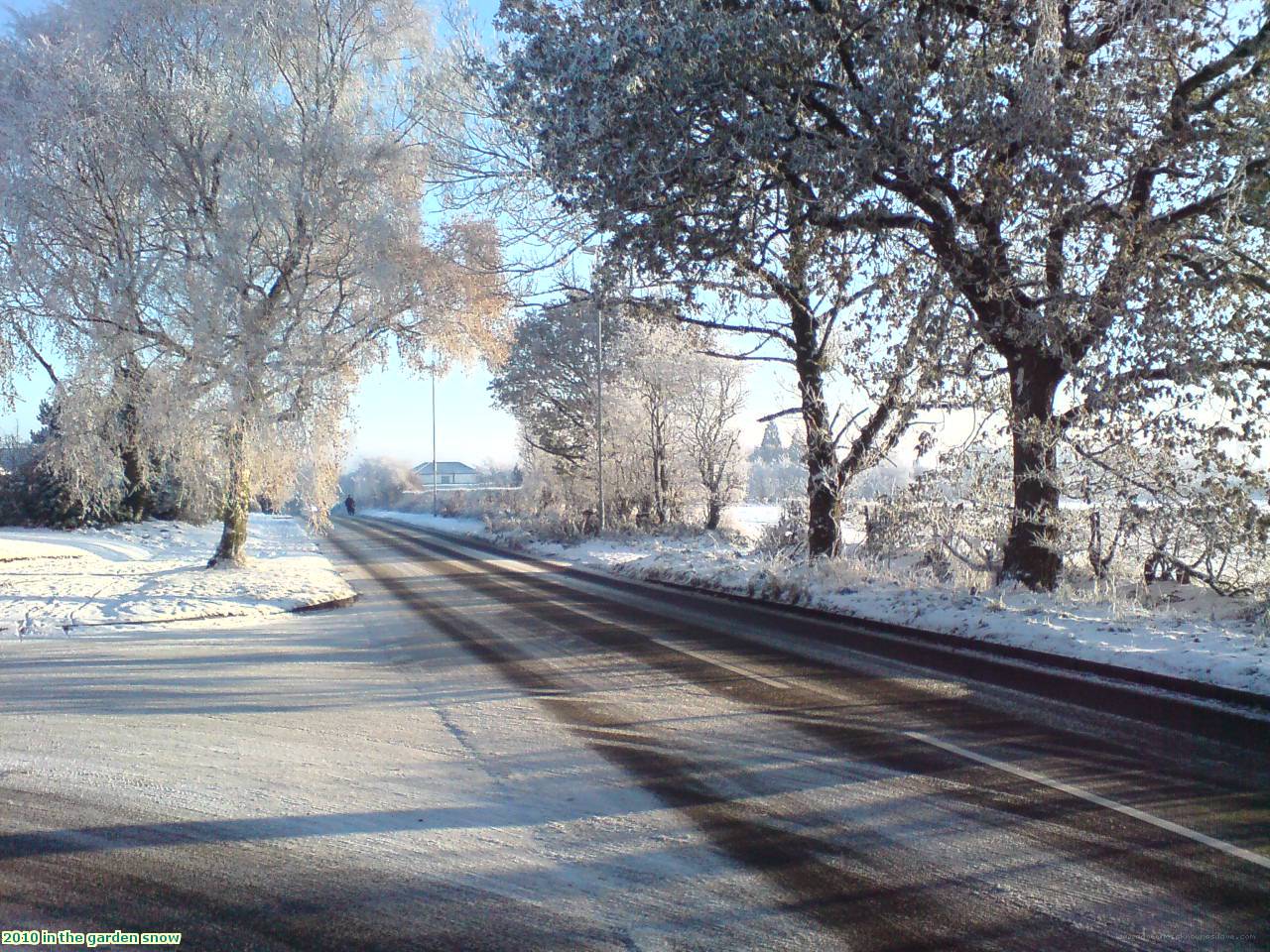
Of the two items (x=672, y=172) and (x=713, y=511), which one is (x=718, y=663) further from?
(x=713, y=511)

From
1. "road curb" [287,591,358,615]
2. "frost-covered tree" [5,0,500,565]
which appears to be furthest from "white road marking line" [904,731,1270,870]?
"frost-covered tree" [5,0,500,565]

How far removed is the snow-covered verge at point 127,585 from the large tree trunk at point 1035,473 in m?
11.4

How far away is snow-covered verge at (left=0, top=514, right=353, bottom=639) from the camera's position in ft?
40.3

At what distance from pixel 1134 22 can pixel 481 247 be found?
11.7 m

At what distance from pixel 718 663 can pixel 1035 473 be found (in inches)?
210

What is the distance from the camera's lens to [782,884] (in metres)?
4.00

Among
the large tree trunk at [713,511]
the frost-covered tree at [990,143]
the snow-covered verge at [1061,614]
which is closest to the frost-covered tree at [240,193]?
the frost-covered tree at [990,143]

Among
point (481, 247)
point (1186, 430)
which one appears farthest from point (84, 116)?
point (1186, 430)

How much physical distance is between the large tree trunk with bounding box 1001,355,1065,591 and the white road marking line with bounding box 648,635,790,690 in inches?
192

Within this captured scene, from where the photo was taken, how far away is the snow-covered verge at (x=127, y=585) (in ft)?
40.3

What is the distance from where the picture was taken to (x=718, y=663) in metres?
9.09

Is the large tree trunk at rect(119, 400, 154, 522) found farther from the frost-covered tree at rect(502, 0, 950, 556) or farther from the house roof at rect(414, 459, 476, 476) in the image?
the house roof at rect(414, 459, 476, 476)

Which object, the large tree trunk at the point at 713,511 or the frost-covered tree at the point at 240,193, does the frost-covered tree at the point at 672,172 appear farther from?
the large tree trunk at the point at 713,511

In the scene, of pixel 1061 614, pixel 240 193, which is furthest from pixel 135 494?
pixel 1061 614
